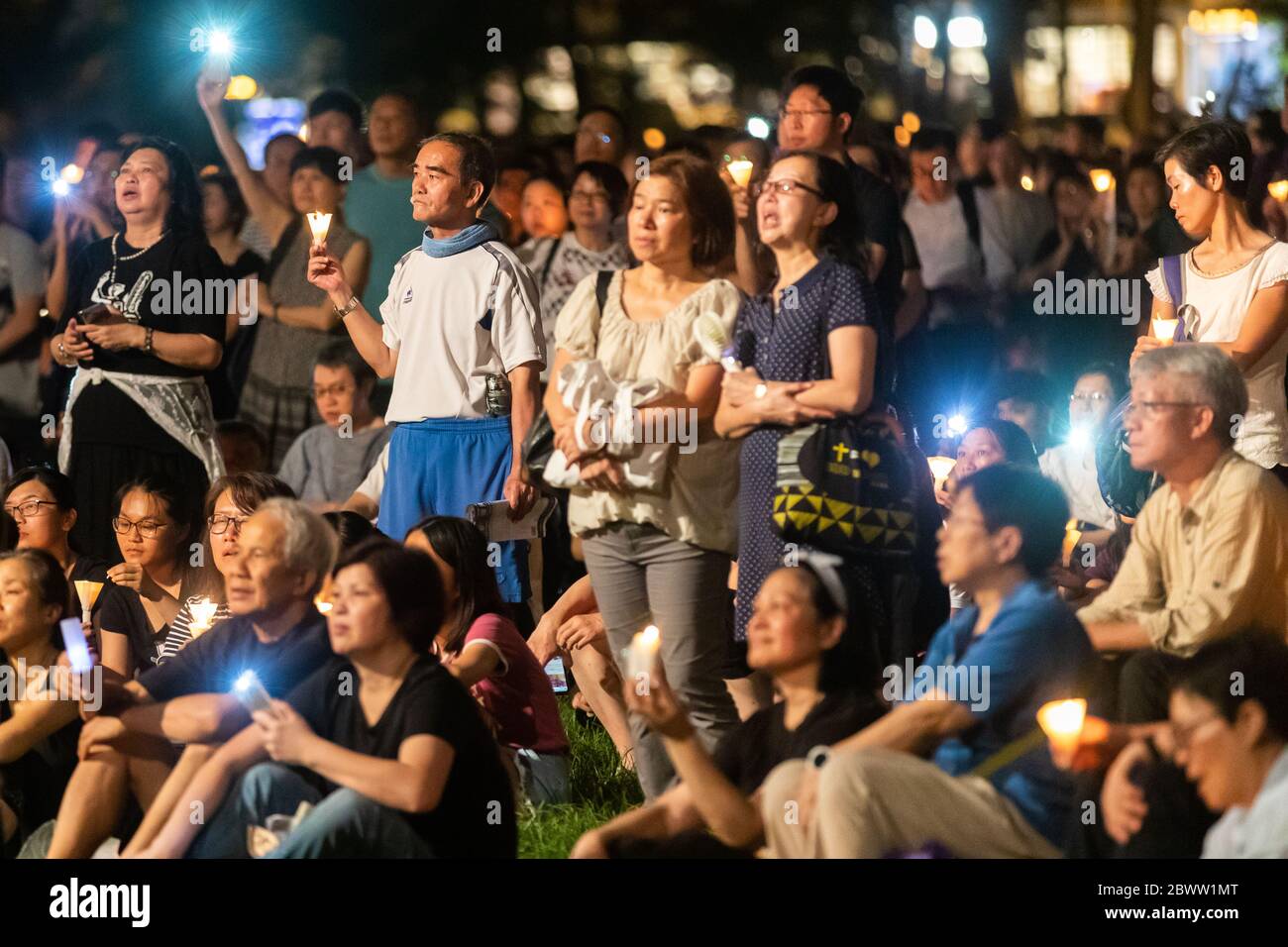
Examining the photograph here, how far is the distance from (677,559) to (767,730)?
83cm

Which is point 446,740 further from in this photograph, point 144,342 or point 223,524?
point 144,342

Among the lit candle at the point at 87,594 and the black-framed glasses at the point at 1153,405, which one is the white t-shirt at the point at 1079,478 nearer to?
the black-framed glasses at the point at 1153,405

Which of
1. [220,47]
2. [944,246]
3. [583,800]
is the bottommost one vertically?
[583,800]

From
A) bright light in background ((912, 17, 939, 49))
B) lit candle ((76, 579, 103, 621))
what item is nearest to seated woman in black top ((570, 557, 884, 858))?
lit candle ((76, 579, 103, 621))

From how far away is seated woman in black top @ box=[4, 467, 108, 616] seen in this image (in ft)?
23.4

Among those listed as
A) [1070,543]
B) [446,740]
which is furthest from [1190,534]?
[446,740]

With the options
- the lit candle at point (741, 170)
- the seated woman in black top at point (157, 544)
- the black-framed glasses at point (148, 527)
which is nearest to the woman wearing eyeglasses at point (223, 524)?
the seated woman in black top at point (157, 544)

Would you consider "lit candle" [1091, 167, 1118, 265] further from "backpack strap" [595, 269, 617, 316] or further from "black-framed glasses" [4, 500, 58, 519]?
"black-framed glasses" [4, 500, 58, 519]

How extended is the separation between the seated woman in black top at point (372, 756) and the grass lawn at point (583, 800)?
789mm

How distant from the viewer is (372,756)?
200 inches

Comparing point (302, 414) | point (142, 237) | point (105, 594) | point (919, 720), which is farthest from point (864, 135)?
point (919, 720)
